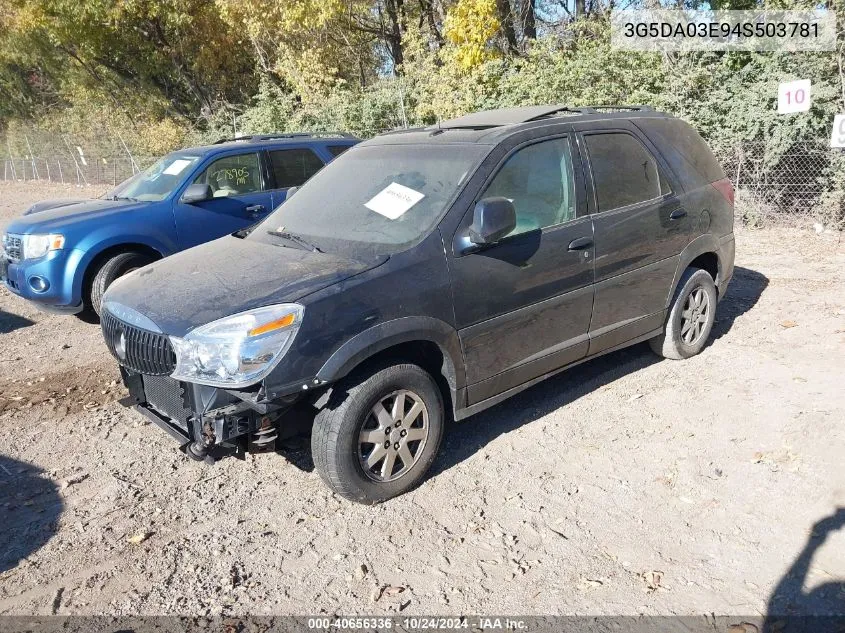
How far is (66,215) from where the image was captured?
22.4 ft

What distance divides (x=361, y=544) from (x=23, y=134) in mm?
37613

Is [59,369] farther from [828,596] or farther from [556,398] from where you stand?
[828,596]

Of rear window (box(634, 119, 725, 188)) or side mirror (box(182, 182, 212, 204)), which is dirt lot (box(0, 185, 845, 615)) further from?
side mirror (box(182, 182, 212, 204))

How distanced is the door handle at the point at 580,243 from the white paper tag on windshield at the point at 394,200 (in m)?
0.99

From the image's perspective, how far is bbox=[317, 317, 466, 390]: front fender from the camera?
10.4 feet

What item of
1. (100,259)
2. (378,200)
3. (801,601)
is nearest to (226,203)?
(100,259)

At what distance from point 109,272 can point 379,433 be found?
4408mm

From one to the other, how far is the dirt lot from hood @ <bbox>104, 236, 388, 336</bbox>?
110 centimetres

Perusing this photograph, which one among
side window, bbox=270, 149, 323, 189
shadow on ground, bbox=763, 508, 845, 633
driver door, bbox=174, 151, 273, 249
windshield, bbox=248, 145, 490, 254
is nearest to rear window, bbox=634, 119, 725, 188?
windshield, bbox=248, 145, 490, 254

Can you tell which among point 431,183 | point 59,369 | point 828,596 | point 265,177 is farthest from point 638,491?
point 265,177

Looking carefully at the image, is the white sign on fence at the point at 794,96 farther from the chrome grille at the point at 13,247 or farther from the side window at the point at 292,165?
the chrome grille at the point at 13,247

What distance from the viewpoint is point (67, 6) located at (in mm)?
21469

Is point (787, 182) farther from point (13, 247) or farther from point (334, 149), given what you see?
point (13, 247)

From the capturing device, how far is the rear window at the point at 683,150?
193 inches
